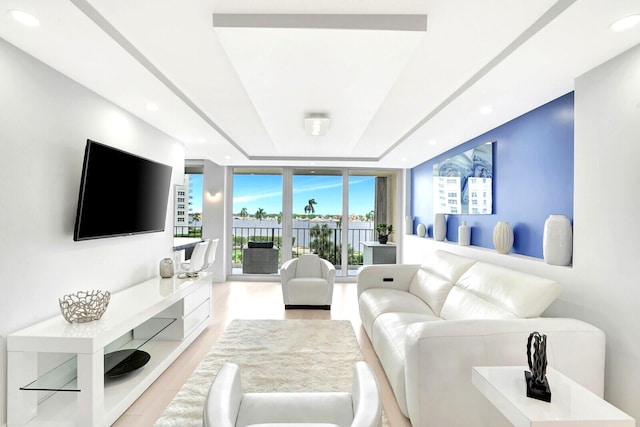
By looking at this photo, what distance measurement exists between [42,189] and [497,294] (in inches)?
130

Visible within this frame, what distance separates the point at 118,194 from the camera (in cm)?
293

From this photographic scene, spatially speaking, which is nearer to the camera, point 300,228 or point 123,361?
point 123,361

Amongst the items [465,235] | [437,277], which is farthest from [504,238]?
[465,235]

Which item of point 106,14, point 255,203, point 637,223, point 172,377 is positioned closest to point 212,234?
point 255,203

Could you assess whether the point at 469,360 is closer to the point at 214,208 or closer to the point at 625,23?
the point at 625,23

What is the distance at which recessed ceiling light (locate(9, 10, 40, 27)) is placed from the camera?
1664 mm

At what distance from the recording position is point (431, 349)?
6.24ft

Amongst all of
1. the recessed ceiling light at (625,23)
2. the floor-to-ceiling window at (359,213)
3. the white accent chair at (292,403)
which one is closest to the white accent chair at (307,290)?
the floor-to-ceiling window at (359,213)

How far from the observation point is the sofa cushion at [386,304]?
3.34 metres

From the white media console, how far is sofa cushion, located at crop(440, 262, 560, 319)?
2559 mm

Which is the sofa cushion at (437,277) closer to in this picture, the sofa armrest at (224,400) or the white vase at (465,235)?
the white vase at (465,235)

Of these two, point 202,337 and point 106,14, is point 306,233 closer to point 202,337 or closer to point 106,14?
point 202,337

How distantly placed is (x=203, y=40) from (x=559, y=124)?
2.76 metres

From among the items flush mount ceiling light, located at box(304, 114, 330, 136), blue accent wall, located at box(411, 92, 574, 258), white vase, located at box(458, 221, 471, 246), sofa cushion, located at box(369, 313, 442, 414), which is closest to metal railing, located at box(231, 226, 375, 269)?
white vase, located at box(458, 221, 471, 246)
